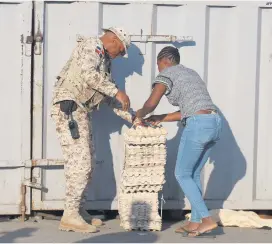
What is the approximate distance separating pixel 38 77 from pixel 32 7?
63cm

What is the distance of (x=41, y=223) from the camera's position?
7270mm

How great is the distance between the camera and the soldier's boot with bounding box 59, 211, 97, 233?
6.90m

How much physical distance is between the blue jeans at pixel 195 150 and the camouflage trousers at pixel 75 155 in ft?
2.62

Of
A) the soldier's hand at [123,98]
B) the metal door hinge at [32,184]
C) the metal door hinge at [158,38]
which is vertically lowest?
the metal door hinge at [32,184]

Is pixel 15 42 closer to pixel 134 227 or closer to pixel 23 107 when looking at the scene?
pixel 23 107

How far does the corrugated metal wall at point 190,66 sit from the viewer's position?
7227mm

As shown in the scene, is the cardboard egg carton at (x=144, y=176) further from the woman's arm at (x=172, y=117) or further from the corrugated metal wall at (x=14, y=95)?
the corrugated metal wall at (x=14, y=95)

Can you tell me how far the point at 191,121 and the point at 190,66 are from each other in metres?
0.82

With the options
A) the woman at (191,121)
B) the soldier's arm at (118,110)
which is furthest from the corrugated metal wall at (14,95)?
the woman at (191,121)

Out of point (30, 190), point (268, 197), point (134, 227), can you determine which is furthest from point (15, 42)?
point (268, 197)

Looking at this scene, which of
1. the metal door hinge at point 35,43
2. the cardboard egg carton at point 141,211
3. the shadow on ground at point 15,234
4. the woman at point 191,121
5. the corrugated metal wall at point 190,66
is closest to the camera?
the shadow on ground at point 15,234

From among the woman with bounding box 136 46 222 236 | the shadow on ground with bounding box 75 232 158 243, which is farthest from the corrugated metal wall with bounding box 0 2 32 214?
the woman with bounding box 136 46 222 236

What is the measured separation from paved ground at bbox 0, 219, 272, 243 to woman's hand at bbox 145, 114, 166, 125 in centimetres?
97

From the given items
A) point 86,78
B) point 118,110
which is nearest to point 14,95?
point 86,78
